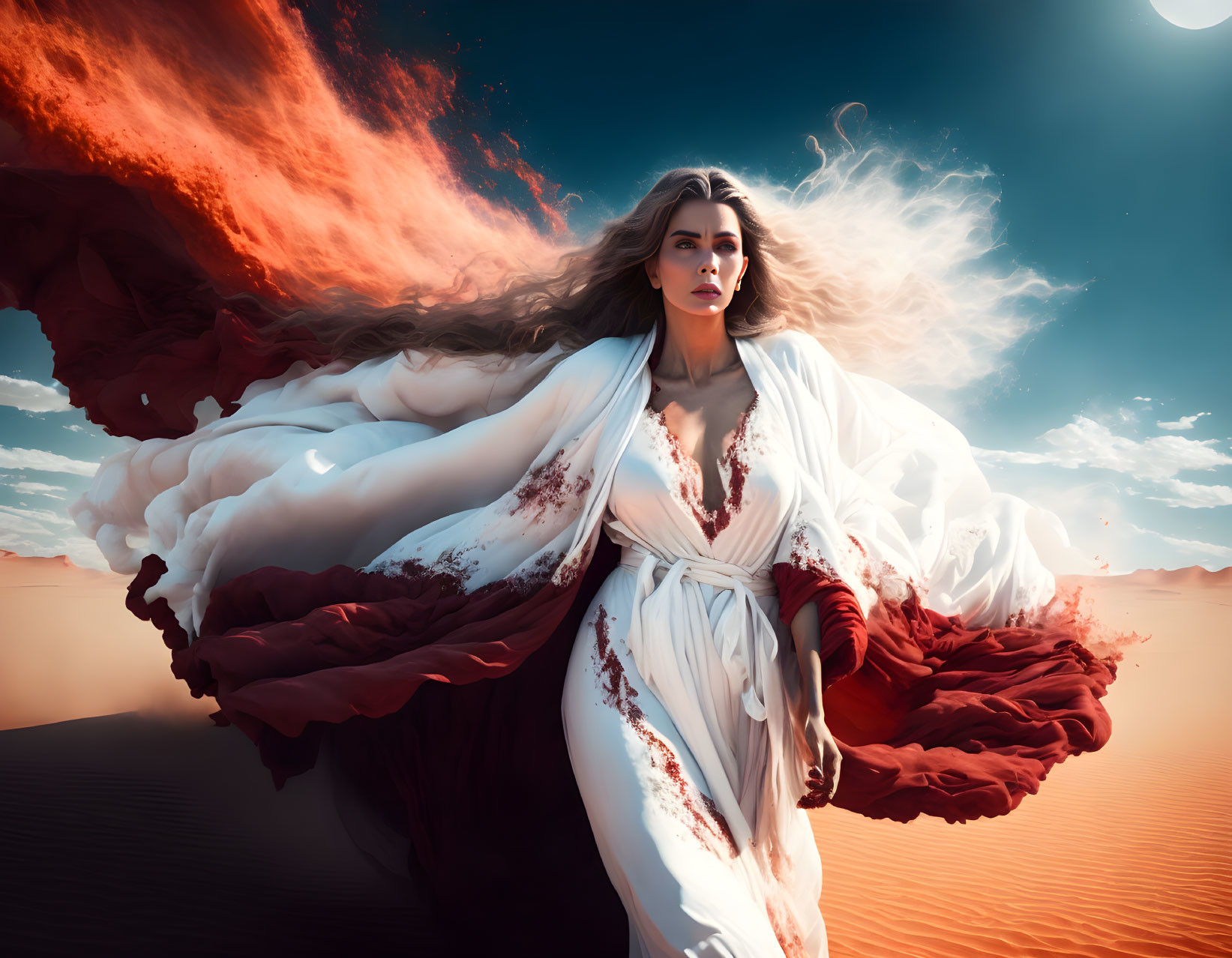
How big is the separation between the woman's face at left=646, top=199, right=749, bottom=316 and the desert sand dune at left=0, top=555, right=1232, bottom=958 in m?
1.74

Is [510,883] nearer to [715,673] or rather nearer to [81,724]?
[715,673]

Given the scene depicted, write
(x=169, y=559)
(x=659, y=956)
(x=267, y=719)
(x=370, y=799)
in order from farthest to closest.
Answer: (x=370, y=799), (x=169, y=559), (x=267, y=719), (x=659, y=956)

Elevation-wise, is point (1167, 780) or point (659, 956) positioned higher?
point (1167, 780)

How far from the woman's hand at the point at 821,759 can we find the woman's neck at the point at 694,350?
1.27 metres

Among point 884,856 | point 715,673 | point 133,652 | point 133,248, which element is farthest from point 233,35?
point 884,856

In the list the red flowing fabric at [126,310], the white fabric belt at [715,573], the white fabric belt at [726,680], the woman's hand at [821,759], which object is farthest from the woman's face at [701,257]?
the red flowing fabric at [126,310]

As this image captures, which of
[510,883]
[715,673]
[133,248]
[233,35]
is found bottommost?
[510,883]

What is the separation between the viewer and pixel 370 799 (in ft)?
10.4

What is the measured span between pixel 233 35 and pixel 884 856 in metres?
6.73

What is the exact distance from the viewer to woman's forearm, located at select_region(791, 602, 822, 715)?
7.64ft

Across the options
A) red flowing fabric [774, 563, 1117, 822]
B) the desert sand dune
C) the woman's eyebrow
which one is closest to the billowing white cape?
red flowing fabric [774, 563, 1117, 822]

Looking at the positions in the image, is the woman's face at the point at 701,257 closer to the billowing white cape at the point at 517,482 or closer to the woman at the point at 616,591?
the woman at the point at 616,591

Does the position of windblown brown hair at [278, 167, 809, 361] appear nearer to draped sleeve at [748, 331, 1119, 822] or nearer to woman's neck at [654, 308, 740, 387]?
woman's neck at [654, 308, 740, 387]

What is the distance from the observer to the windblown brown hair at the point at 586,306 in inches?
115
